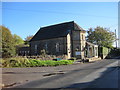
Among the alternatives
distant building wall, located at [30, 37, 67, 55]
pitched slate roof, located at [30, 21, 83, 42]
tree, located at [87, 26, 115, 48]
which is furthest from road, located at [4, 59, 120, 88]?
tree, located at [87, 26, 115, 48]

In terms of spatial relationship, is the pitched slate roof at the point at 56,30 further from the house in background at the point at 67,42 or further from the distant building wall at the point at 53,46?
the distant building wall at the point at 53,46

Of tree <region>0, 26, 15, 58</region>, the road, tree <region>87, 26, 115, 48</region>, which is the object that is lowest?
the road

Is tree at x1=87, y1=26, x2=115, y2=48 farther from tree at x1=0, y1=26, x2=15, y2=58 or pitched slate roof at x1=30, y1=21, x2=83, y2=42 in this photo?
tree at x1=0, y1=26, x2=15, y2=58

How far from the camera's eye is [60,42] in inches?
1352

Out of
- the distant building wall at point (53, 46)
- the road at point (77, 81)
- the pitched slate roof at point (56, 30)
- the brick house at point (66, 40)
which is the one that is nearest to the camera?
the road at point (77, 81)

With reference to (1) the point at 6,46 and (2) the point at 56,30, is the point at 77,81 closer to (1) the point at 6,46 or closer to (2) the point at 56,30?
(1) the point at 6,46

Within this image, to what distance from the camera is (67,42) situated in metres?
33.3

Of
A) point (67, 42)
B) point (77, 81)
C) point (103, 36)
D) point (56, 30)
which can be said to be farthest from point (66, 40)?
point (103, 36)

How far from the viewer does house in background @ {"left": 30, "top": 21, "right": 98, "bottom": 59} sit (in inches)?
1316

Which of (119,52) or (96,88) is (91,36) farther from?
(96,88)

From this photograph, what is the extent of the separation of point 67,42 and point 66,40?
595 millimetres

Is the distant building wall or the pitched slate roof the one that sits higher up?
the pitched slate roof

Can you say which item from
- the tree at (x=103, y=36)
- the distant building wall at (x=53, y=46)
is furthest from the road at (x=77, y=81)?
the tree at (x=103, y=36)

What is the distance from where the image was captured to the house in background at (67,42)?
33.4 metres
